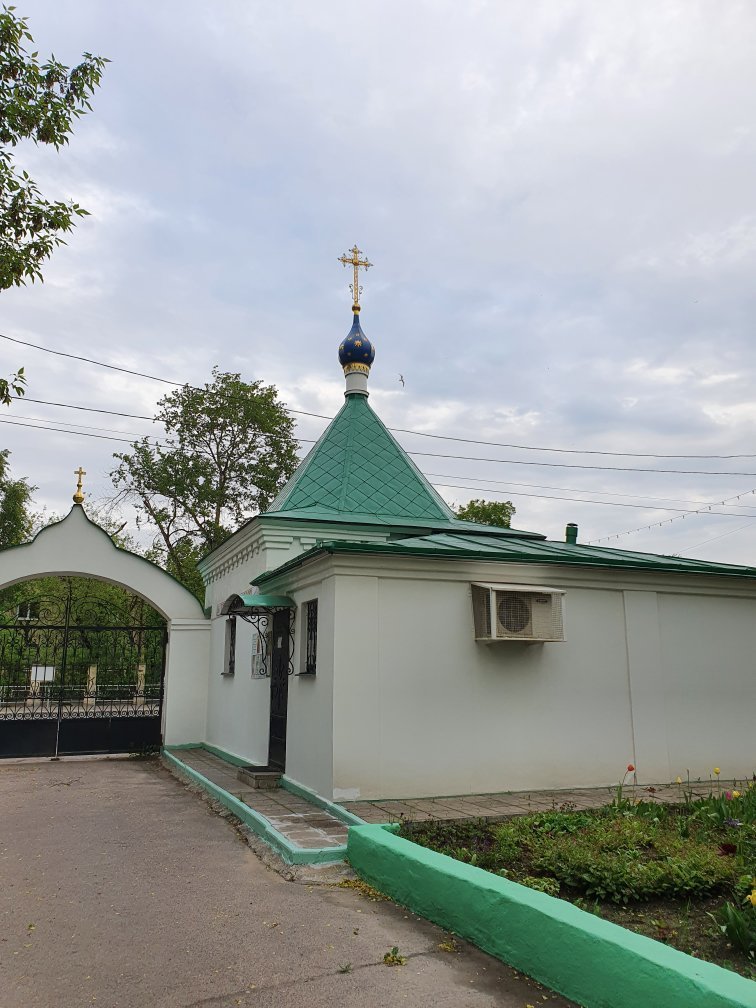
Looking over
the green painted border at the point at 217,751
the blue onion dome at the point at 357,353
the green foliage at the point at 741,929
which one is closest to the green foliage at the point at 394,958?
A: the green foliage at the point at 741,929

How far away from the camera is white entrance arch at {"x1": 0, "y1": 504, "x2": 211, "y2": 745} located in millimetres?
13227

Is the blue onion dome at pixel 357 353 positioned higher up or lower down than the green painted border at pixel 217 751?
higher up

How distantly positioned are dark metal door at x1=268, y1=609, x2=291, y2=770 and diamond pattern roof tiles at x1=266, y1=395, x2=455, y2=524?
97.6 inches

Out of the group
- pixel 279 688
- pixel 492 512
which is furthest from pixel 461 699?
pixel 492 512

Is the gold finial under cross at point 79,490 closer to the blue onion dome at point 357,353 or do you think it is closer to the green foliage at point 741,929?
the blue onion dome at point 357,353

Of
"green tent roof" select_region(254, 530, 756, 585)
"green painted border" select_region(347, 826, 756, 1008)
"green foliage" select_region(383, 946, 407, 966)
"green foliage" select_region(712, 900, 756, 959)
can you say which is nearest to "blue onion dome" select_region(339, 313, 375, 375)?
"green tent roof" select_region(254, 530, 756, 585)

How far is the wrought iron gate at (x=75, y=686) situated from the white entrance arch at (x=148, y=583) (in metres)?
0.46

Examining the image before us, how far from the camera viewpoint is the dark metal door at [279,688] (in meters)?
9.69

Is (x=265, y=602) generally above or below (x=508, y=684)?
above

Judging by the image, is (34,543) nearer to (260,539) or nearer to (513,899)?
(260,539)

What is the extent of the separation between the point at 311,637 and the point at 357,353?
7774 mm

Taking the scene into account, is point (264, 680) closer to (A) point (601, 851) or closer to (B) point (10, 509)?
(A) point (601, 851)

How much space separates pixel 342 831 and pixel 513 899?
9.36 ft

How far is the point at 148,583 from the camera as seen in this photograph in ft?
46.5
